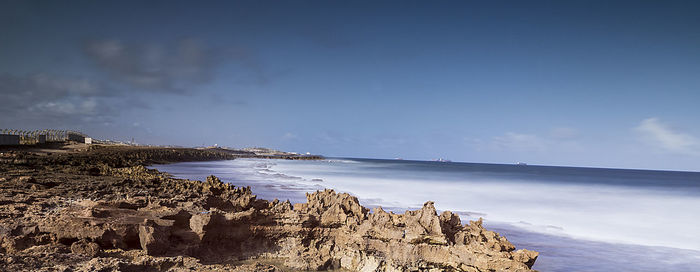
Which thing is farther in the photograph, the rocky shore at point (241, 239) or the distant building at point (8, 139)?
the distant building at point (8, 139)

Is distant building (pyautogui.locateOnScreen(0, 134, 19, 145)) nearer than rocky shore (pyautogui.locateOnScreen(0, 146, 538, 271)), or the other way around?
rocky shore (pyautogui.locateOnScreen(0, 146, 538, 271))

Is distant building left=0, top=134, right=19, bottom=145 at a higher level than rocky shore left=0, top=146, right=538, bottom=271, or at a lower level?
higher

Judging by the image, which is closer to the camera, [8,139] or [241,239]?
[241,239]

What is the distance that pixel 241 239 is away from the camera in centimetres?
454

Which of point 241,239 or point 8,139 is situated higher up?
point 8,139

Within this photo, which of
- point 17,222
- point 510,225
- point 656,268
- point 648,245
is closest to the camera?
point 17,222

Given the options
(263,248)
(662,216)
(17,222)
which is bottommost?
(662,216)

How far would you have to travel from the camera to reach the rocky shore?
353 cm

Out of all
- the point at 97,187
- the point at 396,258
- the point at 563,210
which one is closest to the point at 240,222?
the point at 396,258

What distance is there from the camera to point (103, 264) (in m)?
3.19

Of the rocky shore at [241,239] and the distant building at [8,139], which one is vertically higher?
the distant building at [8,139]

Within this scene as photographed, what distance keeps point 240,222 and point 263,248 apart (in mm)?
424

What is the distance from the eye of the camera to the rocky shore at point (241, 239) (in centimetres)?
353

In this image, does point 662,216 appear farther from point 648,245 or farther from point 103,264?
point 103,264
